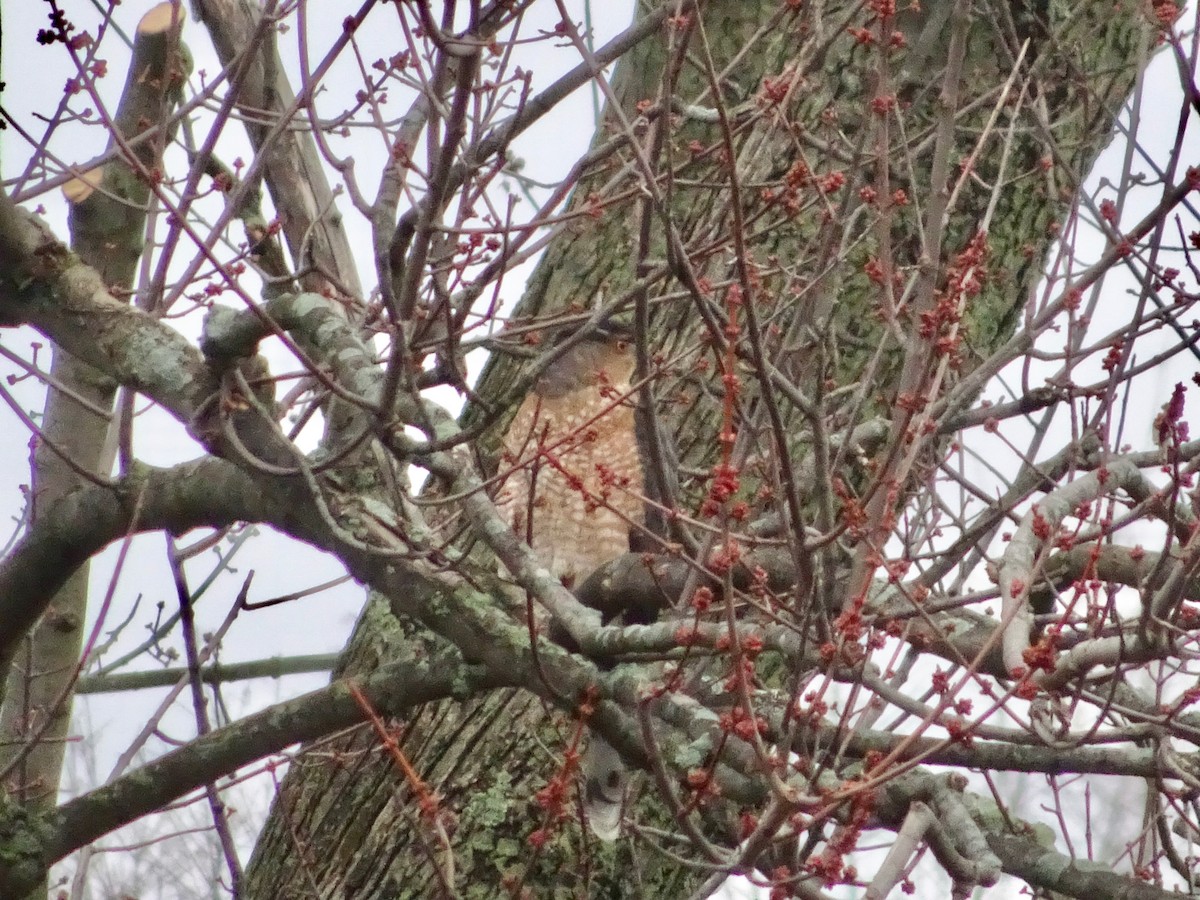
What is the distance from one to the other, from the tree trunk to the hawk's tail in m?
0.10

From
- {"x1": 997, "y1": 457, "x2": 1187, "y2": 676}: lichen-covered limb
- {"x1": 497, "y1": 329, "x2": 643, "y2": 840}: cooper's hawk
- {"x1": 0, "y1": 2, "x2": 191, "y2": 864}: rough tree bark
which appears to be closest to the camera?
{"x1": 997, "y1": 457, "x2": 1187, "y2": 676}: lichen-covered limb

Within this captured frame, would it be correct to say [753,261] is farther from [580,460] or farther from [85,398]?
[85,398]

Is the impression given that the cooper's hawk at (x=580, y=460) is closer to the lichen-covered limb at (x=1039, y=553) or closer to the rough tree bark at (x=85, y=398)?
the rough tree bark at (x=85, y=398)

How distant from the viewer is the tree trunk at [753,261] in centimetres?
378

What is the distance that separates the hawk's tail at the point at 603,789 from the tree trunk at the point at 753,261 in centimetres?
10

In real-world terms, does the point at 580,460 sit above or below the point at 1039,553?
above

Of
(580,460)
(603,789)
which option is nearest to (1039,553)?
(603,789)

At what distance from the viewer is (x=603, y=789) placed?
3.71 metres

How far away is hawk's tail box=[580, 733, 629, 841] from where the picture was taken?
3.70 meters

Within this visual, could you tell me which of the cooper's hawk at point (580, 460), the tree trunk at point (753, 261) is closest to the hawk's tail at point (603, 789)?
the tree trunk at point (753, 261)

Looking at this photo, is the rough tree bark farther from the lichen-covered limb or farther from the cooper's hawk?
the lichen-covered limb

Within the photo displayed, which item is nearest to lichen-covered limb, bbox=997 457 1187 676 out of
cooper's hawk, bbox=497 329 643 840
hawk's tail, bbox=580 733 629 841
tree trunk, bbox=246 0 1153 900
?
tree trunk, bbox=246 0 1153 900

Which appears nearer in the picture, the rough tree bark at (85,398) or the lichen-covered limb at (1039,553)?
the lichen-covered limb at (1039,553)

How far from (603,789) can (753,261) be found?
1.38 m
